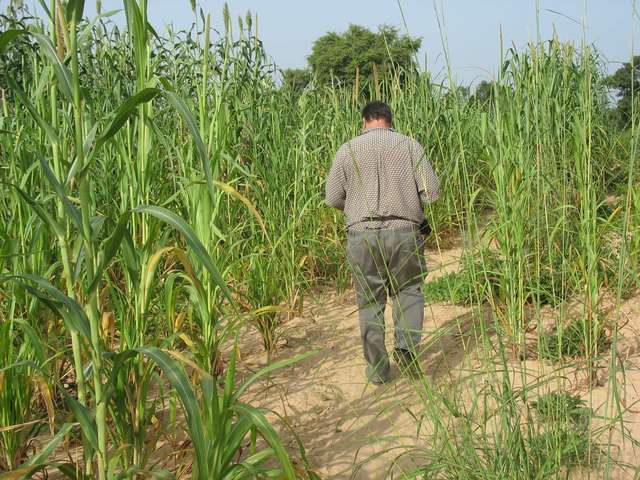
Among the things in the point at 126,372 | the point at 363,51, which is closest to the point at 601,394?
the point at 126,372

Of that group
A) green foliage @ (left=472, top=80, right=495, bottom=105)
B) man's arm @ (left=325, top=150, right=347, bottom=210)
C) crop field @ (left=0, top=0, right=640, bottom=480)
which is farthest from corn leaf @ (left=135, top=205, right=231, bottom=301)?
man's arm @ (left=325, top=150, right=347, bottom=210)

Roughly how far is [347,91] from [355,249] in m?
2.81

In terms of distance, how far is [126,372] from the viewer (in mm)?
2072

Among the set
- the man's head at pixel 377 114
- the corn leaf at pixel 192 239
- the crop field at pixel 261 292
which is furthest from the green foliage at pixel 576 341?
the corn leaf at pixel 192 239

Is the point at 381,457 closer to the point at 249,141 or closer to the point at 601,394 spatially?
the point at 601,394

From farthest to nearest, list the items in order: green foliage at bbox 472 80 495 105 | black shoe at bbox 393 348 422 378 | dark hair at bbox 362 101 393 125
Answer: dark hair at bbox 362 101 393 125, green foliage at bbox 472 80 495 105, black shoe at bbox 393 348 422 378

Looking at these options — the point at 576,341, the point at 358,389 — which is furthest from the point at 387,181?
the point at 576,341

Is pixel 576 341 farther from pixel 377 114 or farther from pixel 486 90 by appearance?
pixel 486 90

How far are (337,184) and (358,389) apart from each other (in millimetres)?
1114

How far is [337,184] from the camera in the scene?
374cm

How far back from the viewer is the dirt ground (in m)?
2.52

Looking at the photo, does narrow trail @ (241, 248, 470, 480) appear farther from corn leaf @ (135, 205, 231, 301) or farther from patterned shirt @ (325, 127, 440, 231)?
corn leaf @ (135, 205, 231, 301)

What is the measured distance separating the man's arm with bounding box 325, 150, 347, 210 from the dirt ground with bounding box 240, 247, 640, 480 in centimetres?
71

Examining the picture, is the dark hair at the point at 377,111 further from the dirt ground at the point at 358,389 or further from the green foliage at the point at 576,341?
the green foliage at the point at 576,341
